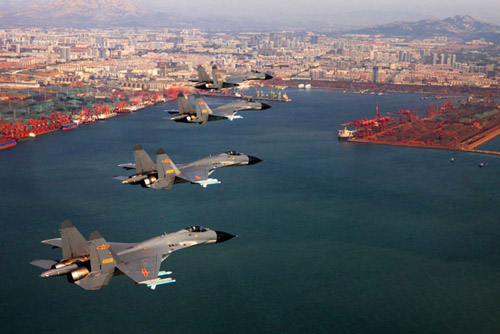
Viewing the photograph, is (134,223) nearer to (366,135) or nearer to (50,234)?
(50,234)

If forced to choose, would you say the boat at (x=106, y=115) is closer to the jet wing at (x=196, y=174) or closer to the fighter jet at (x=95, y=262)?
the jet wing at (x=196, y=174)

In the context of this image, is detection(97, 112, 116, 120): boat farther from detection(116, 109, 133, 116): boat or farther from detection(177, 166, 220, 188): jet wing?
detection(177, 166, 220, 188): jet wing

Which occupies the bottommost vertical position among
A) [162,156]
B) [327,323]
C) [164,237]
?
[327,323]

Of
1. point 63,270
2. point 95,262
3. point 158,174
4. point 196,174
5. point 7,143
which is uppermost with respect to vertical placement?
point 158,174

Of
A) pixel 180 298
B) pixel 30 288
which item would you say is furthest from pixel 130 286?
pixel 30 288

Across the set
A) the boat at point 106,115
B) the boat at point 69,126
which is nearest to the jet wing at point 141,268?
the boat at point 69,126

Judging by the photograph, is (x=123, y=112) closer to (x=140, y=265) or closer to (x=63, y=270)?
(x=140, y=265)

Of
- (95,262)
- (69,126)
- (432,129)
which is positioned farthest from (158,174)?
(432,129)

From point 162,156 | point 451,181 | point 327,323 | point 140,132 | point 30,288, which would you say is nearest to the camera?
point 162,156

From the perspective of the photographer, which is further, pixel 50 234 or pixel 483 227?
pixel 483 227
